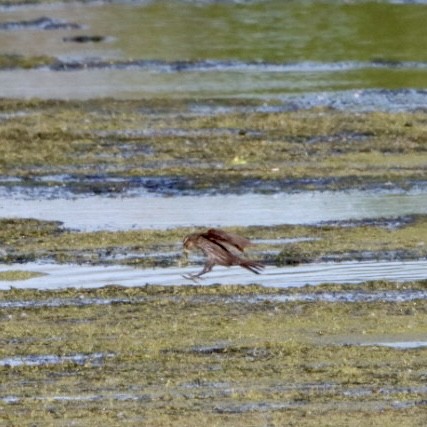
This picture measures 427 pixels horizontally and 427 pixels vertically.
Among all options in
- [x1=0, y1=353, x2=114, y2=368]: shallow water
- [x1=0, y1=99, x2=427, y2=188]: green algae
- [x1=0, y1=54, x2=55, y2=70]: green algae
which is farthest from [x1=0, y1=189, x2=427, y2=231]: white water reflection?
[x1=0, y1=54, x2=55, y2=70]: green algae

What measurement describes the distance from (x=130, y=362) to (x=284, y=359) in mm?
802

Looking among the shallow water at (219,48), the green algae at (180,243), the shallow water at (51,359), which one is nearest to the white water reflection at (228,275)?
the green algae at (180,243)

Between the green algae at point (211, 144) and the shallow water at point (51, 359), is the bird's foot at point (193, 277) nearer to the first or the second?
the shallow water at point (51, 359)

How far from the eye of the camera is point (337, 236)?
1152cm

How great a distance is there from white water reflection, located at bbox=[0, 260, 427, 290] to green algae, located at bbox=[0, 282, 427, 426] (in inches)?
13.1

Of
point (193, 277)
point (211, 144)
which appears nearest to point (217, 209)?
point (211, 144)

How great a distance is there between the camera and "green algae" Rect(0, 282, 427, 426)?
24.6 feet

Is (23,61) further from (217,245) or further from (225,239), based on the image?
(225,239)

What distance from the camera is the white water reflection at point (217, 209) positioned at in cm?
1221

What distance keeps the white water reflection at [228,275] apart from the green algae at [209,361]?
33 cm

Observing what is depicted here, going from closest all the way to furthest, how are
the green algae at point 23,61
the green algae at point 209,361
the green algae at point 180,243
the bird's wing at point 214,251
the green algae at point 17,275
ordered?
the green algae at point 209,361, the bird's wing at point 214,251, the green algae at point 17,275, the green algae at point 180,243, the green algae at point 23,61

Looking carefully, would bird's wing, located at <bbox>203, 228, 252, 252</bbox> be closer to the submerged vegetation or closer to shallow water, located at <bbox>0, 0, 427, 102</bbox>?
the submerged vegetation

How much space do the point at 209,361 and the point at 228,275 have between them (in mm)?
2190

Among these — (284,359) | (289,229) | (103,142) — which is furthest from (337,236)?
(103,142)
